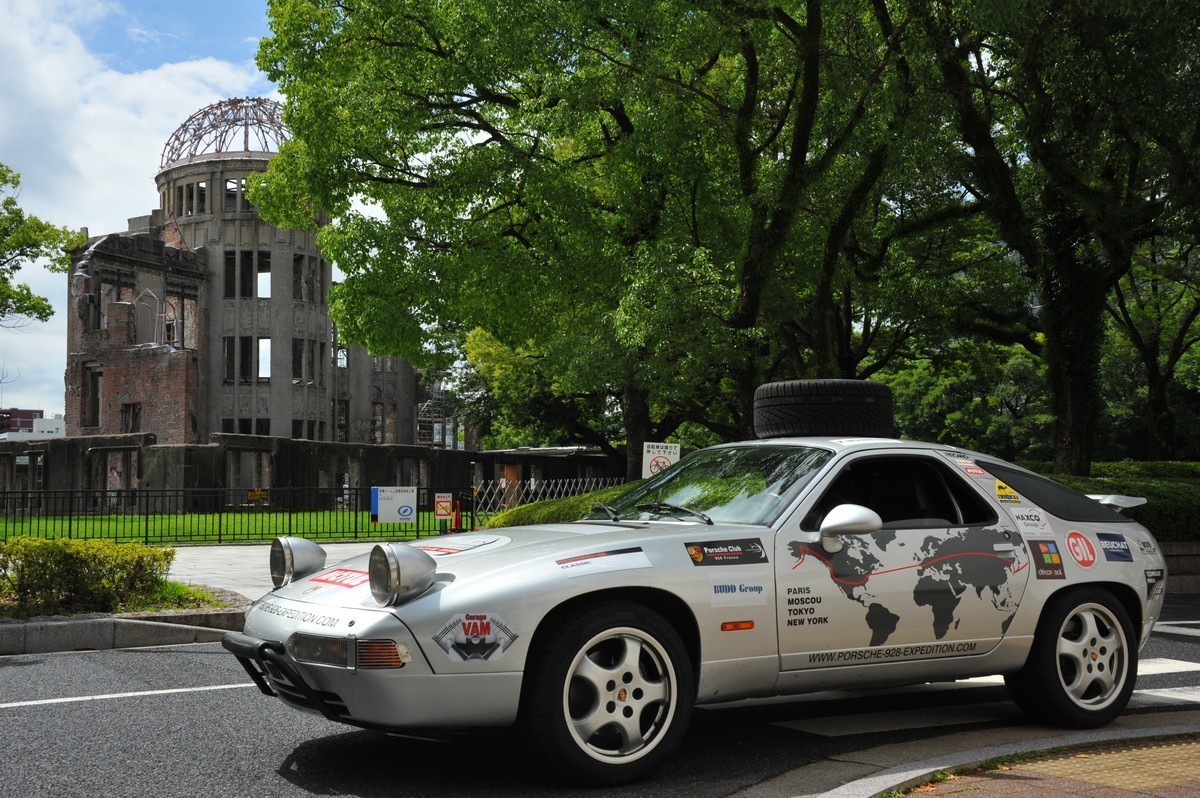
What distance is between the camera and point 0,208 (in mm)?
36344

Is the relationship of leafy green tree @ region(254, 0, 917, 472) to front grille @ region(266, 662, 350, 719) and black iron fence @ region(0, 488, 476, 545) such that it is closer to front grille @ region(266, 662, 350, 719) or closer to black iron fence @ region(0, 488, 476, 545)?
black iron fence @ region(0, 488, 476, 545)

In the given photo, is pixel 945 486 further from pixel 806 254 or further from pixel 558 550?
pixel 806 254

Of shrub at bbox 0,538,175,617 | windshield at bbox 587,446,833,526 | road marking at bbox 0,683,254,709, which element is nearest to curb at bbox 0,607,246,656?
shrub at bbox 0,538,175,617

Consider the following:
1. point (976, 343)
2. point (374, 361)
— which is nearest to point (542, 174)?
point (976, 343)

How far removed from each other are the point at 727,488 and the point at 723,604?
3.01 feet

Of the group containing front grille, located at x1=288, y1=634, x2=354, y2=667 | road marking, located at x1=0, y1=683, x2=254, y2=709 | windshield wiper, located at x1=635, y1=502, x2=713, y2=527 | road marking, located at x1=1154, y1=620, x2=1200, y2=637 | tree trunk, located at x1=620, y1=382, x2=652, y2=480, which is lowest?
road marking, located at x1=1154, y1=620, x2=1200, y2=637

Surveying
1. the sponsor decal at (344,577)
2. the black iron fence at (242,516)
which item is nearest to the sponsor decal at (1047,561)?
the sponsor decal at (344,577)

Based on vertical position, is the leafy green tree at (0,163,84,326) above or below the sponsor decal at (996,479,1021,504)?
above

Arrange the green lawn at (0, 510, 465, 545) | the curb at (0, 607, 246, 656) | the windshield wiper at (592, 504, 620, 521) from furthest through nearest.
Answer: the green lawn at (0, 510, 465, 545) → the curb at (0, 607, 246, 656) → the windshield wiper at (592, 504, 620, 521)

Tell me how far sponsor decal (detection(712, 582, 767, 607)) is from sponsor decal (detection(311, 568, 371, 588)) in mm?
1510

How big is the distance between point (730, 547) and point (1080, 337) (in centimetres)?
1517

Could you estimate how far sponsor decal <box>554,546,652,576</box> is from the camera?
4.71 metres

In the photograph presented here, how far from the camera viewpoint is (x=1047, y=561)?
5.94 m

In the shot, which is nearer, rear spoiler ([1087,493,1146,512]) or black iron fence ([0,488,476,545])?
rear spoiler ([1087,493,1146,512])
